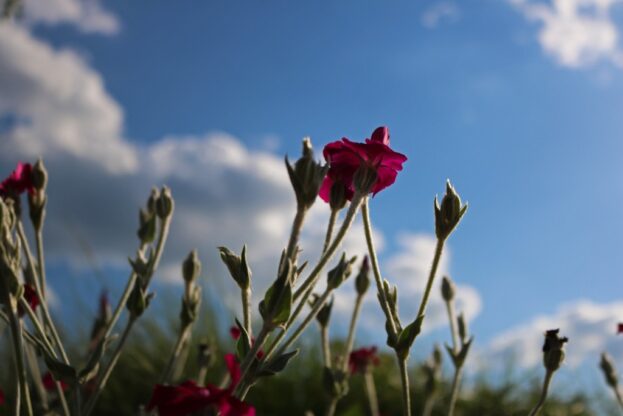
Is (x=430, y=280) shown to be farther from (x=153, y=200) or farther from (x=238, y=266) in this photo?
(x=153, y=200)

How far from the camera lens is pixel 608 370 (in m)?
1.98

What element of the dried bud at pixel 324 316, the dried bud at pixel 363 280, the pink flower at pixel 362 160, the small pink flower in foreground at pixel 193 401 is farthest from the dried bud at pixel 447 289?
the small pink flower in foreground at pixel 193 401

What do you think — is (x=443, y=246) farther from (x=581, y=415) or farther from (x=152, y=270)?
(x=581, y=415)

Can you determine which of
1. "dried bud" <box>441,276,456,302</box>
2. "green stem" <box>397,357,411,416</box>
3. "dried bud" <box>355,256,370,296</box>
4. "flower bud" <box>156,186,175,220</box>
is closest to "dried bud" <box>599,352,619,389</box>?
"dried bud" <box>441,276,456,302</box>

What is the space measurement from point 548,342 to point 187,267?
2.66 ft

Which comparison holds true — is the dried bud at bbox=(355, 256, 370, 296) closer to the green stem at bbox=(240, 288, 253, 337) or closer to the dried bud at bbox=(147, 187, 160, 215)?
the dried bud at bbox=(147, 187, 160, 215)

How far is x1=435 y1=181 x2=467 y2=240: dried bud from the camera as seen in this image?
1.20 meters

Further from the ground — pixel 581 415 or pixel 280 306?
pixel 581 415

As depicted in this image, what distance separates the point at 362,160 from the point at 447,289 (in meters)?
0.94

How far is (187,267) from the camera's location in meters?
1.65

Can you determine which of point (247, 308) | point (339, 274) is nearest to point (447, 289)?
point (339, 274)

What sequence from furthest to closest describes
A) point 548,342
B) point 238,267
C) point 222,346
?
point 222,346 < point 548,342 < point 238,267

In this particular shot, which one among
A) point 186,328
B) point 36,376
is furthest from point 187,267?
point 36,376

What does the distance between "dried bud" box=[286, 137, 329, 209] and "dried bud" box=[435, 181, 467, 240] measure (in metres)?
0.29
